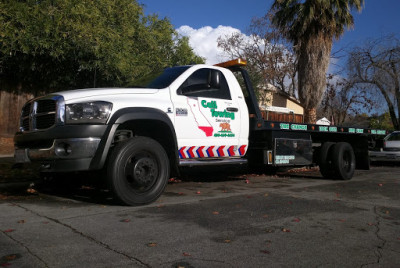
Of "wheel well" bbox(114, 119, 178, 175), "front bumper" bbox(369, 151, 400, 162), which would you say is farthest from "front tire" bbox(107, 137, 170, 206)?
"front bumper" bbox(369, 151, 400, 162)

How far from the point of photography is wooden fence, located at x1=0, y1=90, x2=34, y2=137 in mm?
14141

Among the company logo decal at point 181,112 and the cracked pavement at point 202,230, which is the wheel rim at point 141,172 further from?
the company logo decal at point 181,112

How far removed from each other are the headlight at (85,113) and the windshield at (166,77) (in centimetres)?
129

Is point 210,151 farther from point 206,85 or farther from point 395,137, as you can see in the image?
point 395,137

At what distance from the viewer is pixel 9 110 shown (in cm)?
1431

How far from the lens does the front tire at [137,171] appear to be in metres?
4.89

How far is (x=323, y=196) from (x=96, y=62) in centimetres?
754

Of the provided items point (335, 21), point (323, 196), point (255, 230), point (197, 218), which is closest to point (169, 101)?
point (197, 218)

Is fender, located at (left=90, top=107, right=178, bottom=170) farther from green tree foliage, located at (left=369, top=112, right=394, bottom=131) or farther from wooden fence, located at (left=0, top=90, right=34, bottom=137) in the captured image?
green tree foliage, located at (left=369, top=112, right=394, bottom=131)

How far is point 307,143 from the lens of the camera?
8.19m

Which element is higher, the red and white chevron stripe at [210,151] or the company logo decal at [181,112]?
the company logo decal at [181,112]

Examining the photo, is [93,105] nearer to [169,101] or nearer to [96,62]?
[169,101]

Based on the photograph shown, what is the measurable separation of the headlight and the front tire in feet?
1.50

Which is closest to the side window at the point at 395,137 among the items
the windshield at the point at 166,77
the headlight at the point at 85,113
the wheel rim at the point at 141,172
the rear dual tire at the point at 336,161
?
the rear dual tire at the point at 336,161
